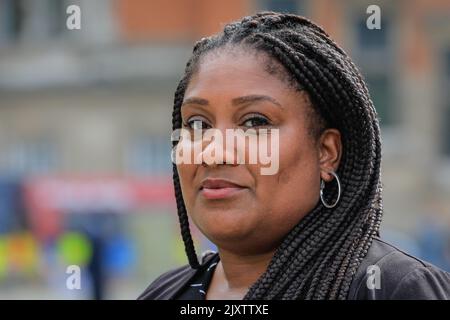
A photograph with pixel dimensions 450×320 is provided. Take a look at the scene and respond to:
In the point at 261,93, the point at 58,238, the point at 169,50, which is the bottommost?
the point at 58,238

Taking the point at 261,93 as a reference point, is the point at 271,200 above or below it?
below

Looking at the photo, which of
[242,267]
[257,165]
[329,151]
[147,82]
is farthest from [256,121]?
[147,82]

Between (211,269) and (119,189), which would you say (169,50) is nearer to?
(119,189)

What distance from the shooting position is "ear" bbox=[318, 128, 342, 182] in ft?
8.36

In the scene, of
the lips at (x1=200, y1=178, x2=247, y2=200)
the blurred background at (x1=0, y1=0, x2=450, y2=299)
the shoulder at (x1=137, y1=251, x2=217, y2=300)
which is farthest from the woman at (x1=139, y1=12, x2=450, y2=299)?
the blurred background at (x1=0, y1=0, x2=450, y2=299)

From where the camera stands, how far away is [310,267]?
2.44 metres

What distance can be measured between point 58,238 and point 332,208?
1609cm

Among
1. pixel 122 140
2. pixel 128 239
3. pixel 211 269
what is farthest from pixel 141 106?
pixel 211 269

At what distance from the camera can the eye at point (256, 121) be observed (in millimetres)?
2473

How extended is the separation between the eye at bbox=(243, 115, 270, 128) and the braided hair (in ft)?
0.38

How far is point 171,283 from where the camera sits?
2.91m

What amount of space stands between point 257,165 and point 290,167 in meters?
0.09

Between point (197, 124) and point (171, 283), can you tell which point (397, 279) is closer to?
point (197, 124)

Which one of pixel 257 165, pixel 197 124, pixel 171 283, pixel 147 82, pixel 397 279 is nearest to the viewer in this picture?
pixel 397 279
